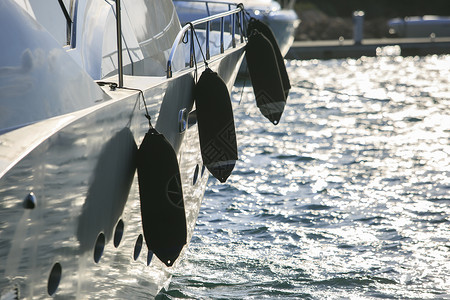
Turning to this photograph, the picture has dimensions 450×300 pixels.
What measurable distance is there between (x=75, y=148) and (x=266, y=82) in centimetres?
276

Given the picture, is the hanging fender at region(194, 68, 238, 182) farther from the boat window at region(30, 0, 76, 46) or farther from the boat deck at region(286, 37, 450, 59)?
the boat deck at region(286, 37, 450, 59)

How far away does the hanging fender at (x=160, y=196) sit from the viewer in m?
3.17

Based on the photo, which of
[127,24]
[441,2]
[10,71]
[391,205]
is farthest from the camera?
[441,2]

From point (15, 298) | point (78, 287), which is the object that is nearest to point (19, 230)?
point (15, 298)

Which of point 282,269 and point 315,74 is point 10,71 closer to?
point 282,269

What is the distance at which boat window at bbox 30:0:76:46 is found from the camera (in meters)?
3.63

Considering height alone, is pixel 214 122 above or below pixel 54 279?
above

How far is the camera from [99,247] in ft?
10.1

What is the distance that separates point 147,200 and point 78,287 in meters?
0.50

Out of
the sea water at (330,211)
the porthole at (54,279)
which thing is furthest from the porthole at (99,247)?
the sea water at (330,211)

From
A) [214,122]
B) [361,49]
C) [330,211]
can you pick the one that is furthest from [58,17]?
[361,49]

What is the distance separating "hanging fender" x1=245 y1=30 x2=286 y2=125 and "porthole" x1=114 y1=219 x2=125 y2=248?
7.16 feet

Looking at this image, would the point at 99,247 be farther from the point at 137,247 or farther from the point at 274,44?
the point at 274,44

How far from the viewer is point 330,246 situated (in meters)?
5.67
